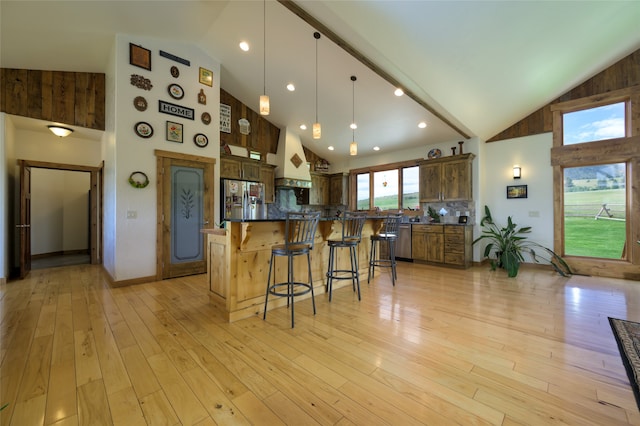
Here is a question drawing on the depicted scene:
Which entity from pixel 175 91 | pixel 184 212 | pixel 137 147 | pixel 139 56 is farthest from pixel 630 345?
pixel 139 56

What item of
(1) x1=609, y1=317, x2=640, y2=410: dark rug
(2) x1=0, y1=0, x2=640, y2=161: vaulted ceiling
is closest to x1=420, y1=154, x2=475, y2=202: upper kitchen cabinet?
(2) x1=0, y1=0, x2=640, y2=161: vaulted ceiling

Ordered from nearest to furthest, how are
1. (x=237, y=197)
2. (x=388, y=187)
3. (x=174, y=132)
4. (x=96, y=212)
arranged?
(x=174, y=132)
(x=96, y=212)
(x=237, y=197)
(x=388, y=187)

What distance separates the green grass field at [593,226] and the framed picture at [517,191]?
0.69 m

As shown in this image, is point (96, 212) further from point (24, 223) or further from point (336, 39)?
point (336, 39)

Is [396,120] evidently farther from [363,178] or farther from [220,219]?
[220,219]

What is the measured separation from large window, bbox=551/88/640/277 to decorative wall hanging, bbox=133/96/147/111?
7511mm

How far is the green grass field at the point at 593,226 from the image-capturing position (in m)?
4.71

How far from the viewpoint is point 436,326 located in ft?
8.25

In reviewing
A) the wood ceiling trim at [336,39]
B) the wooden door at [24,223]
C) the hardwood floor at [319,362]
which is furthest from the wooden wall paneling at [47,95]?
the wood ceiling trim at [336,39]

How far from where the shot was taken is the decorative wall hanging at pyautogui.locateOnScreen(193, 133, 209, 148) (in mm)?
4574

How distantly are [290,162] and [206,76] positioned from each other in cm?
276

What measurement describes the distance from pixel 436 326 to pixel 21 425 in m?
2.93

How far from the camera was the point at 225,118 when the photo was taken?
590 centimetres

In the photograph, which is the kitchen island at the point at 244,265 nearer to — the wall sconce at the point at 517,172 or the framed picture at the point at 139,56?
the framed picture at the point at 139,56
